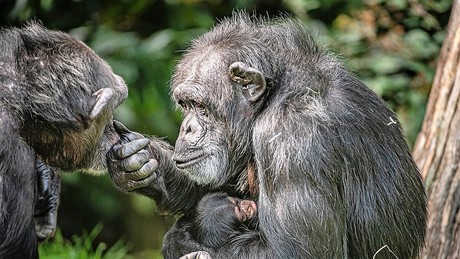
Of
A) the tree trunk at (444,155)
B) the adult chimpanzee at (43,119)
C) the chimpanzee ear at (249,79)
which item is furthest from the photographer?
the tree trunk at (444,155)

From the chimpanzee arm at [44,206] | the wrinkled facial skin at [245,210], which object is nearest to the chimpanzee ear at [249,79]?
the wrinkled facial skin at [245,210]

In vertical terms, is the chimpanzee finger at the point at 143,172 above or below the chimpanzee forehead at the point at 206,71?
below

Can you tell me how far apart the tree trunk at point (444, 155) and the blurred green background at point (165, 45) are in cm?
173

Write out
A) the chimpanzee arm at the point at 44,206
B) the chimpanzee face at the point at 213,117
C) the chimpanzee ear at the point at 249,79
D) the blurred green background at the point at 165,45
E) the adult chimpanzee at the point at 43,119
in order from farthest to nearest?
the blurred green background at the point at 165,45 → the chimpanzee arm at the point at 44,206 → the chimpanzee face at the point at 213,117 → the chimpanzee ear at the point at 249,79 → the adult chimpanzee at the point at 43,119

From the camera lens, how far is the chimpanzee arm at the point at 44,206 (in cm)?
737

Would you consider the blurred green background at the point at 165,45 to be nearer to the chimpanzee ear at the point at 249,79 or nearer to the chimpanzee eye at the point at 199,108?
the chimpanzee eye at the point at 199,108

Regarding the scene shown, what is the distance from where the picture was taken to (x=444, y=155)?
8141 millimetres

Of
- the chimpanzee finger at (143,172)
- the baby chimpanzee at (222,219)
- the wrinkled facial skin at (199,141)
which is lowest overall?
the baby chimpanzee at (222,219)

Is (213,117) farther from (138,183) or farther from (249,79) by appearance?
(138,183)

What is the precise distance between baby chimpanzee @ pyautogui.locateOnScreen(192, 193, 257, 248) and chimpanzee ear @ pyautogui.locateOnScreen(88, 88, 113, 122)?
95cm

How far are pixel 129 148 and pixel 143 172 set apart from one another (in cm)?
19

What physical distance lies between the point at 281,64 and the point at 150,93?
3258 mm

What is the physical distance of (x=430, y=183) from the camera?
26.9 feet

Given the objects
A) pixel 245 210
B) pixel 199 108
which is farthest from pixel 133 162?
pixel 245 210
